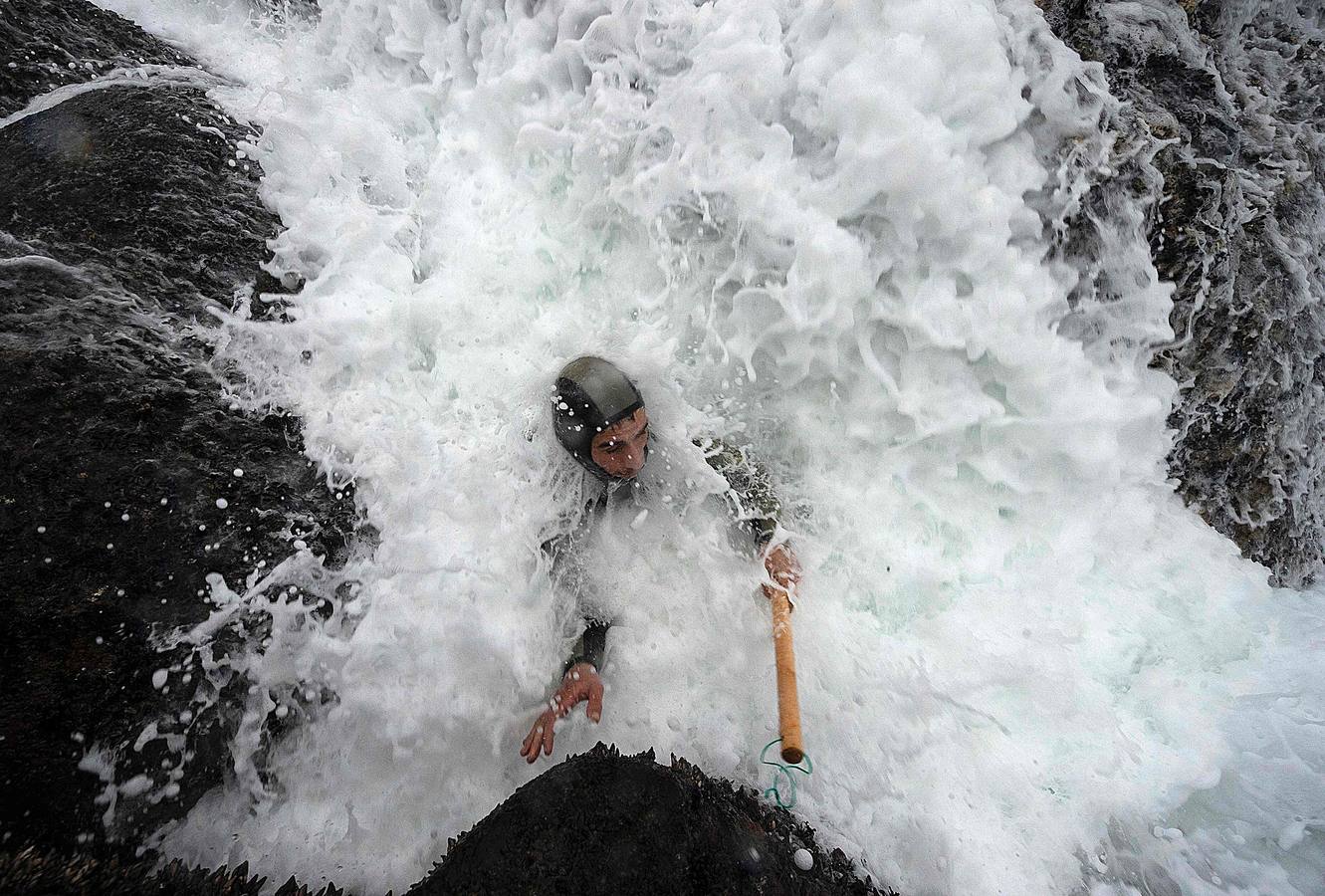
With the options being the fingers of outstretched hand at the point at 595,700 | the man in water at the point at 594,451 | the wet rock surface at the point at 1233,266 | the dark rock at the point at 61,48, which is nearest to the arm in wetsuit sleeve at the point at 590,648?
the man in water at the point at 594,451

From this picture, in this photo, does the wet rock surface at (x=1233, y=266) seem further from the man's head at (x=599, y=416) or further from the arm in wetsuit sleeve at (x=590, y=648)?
the arm in wetsuit sleeve at (x=590, y=648)

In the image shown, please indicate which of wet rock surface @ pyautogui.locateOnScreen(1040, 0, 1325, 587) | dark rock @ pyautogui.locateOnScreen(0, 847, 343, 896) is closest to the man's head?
dark rock @ pyautogui.locateOnScreen(0, 847, 343, 896)

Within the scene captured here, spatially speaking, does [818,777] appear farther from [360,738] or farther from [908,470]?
[360,738]

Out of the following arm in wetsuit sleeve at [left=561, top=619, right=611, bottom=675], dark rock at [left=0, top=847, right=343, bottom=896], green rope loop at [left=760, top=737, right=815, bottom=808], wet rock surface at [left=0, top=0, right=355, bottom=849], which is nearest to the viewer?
dark rock at [left=0, top=847, right=343, bottom=896]

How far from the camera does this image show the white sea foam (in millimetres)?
2578

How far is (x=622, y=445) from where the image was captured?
276 centimetres

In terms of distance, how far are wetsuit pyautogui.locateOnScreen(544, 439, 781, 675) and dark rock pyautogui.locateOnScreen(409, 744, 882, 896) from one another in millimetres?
919

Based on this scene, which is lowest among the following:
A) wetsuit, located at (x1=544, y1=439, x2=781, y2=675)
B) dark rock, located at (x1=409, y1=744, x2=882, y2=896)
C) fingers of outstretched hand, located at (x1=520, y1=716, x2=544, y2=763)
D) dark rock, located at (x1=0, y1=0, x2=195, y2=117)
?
fingers of outstretched hand, located at (x1=520, y1=716, x2=544, y2=763)

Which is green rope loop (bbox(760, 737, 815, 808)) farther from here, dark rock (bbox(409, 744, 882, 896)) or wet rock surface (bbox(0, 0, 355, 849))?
wet rock surface (bbox(0, 0, 355, 849))

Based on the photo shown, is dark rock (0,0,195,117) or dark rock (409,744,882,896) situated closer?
dark rock (409,744,882,896)

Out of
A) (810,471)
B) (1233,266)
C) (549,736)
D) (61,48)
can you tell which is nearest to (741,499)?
(810,471)

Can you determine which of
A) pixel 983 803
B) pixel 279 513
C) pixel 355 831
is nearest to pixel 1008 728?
pixel 983 803

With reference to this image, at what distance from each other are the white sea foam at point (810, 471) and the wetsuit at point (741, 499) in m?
0.14

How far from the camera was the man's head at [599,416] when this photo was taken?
2.69m
